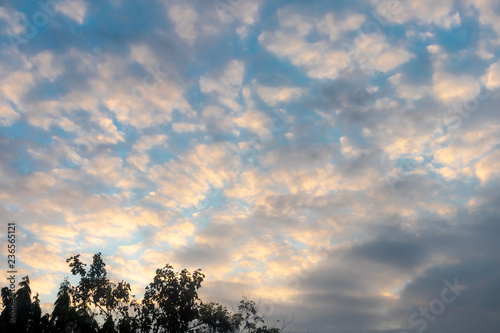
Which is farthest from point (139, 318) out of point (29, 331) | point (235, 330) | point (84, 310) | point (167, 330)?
point (235, 330)

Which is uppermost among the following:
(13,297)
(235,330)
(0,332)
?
(13,297)

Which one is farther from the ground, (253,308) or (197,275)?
(197,275)

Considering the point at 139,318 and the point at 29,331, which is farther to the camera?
the point at 139,318

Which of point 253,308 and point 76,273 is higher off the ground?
point 76,273

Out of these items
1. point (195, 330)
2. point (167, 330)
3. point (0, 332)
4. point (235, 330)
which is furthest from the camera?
point (235, 330)

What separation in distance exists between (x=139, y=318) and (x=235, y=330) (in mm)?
9358

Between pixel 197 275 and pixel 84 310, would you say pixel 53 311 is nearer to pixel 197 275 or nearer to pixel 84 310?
pixel 84 310

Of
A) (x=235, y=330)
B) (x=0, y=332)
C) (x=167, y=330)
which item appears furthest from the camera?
(x=235, y=330)

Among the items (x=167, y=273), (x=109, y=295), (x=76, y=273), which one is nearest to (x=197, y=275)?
(x=167, y=273)

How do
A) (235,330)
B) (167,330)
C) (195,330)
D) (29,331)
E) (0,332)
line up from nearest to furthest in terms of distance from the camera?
(0,332)
(29,331)
(167,330)
(195,330)
(235,330)

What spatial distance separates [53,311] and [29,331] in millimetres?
1895

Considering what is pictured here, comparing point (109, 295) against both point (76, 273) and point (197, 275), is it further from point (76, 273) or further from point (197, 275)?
point (197, 275)

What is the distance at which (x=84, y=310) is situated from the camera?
85.2 ft

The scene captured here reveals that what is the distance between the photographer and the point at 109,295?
28.9 m
